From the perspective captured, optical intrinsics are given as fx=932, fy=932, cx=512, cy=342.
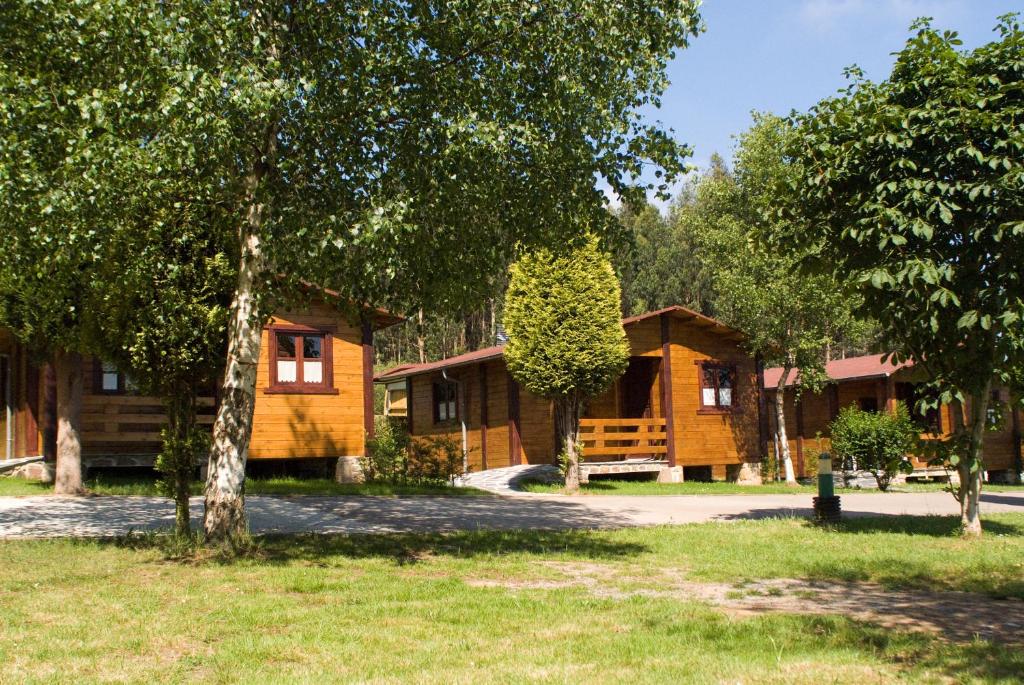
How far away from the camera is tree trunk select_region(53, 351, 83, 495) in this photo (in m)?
16.3

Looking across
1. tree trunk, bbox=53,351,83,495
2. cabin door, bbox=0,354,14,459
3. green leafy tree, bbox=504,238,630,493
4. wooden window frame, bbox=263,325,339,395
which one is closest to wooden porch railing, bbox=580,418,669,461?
green leafy tree, bbox=504,238,630,493

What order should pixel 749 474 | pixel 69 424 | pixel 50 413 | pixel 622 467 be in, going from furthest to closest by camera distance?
pixel 749 474 → pixel 622 467 → pixel 50 413 → pixel 69 424

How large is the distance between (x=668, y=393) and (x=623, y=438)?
204 cm

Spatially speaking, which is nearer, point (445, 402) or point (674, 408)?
point (674, 408)

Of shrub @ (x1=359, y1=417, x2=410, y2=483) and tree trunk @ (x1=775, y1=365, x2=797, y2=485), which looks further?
tree trunk @ (x1=775, y1=365, x2=797, y2=485)

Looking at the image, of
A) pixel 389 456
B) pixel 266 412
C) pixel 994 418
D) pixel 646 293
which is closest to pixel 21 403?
pixel 266 412

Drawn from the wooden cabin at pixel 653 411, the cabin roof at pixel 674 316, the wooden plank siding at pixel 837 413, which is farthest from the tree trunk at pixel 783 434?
the wooden plank siding at pixel 837 413

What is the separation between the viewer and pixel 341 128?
32.3ft

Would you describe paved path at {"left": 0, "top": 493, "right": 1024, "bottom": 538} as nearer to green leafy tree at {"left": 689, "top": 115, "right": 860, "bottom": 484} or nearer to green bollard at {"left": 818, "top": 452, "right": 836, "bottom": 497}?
green bollard at {"left": 818, "top": 452, "right": 836, "bottom": 497}

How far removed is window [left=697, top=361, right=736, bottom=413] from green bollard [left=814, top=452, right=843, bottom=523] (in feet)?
40.8

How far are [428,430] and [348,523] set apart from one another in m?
17.5

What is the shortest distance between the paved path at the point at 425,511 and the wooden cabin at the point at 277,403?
4105 mm

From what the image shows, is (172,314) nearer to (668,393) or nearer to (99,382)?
(99,382)

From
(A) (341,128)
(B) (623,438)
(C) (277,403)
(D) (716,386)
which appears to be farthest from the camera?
(D) (716,386)
